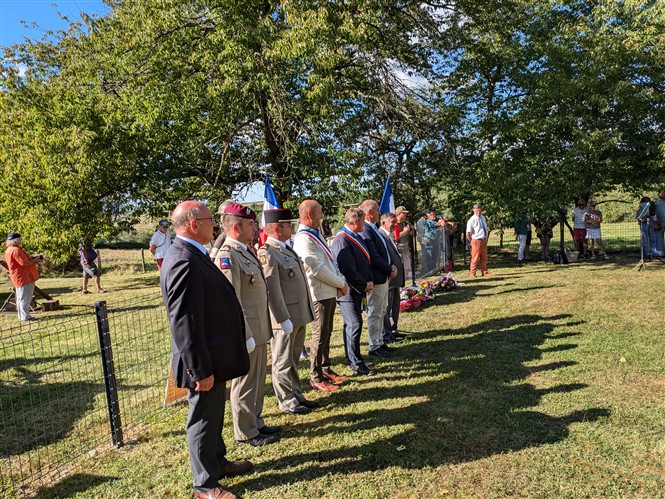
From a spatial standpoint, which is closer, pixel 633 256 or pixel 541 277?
pixel 541 277

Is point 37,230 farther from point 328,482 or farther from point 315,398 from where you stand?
point 328,482

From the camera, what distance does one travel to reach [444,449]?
3844 mm

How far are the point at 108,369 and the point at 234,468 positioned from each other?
1556 millimetres

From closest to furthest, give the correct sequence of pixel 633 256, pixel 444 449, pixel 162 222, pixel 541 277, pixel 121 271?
pixel 444 449 → pixel 541 277 → pixel 162 222 → pixel 633 256 → pixel 121 271

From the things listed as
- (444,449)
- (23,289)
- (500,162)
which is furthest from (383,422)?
(500,162)

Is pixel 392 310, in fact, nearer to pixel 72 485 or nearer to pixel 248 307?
pixel 248 307

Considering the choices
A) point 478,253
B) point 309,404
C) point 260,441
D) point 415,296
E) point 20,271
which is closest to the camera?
point 260,441

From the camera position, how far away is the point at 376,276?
6.20 metres

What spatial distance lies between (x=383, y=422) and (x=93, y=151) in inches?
505

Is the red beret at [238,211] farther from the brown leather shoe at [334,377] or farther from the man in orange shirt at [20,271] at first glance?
the man in orange shirt at [20,271]

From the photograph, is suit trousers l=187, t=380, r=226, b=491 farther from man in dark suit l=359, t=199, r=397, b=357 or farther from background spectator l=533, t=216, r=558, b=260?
background spectator l=533, t=216, r=558, b=260

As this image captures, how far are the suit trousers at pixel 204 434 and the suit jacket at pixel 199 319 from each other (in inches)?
6.7

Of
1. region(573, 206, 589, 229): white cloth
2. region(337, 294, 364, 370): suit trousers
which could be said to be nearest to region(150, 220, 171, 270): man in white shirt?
region(337, 294, 364, 370): suit trousers

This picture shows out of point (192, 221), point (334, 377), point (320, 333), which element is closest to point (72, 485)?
point (192, 221)
